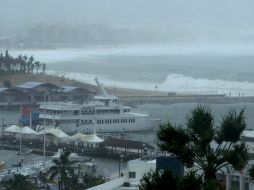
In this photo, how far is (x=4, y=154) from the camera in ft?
34.3

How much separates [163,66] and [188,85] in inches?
295

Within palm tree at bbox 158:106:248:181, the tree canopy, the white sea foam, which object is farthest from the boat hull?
palm tree at bbox 158:106:248:181

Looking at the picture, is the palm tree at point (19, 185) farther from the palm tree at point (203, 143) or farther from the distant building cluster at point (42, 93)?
the distant building cluster at point (42, 93)

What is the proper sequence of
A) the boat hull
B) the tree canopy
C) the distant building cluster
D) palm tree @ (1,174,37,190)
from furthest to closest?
the tree canopy → the distant building cluster → the boat hull → palm tree @ (1,174,37,190)

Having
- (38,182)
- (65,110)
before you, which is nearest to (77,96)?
(65,110)

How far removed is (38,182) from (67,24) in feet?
113

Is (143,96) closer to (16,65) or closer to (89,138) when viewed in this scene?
(16,65)

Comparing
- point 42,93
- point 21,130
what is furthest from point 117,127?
point 42,93

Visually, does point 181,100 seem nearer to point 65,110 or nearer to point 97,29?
point 65,110

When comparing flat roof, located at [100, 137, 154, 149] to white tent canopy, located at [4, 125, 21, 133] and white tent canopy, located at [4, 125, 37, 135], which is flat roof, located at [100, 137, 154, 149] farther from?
white tent canopy, located at [4, 125, 21, 133]

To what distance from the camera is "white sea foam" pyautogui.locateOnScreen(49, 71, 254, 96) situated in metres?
21.4

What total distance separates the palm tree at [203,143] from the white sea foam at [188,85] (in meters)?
18.0

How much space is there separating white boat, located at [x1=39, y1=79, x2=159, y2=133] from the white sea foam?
23.9ft

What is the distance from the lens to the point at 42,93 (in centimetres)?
1781
